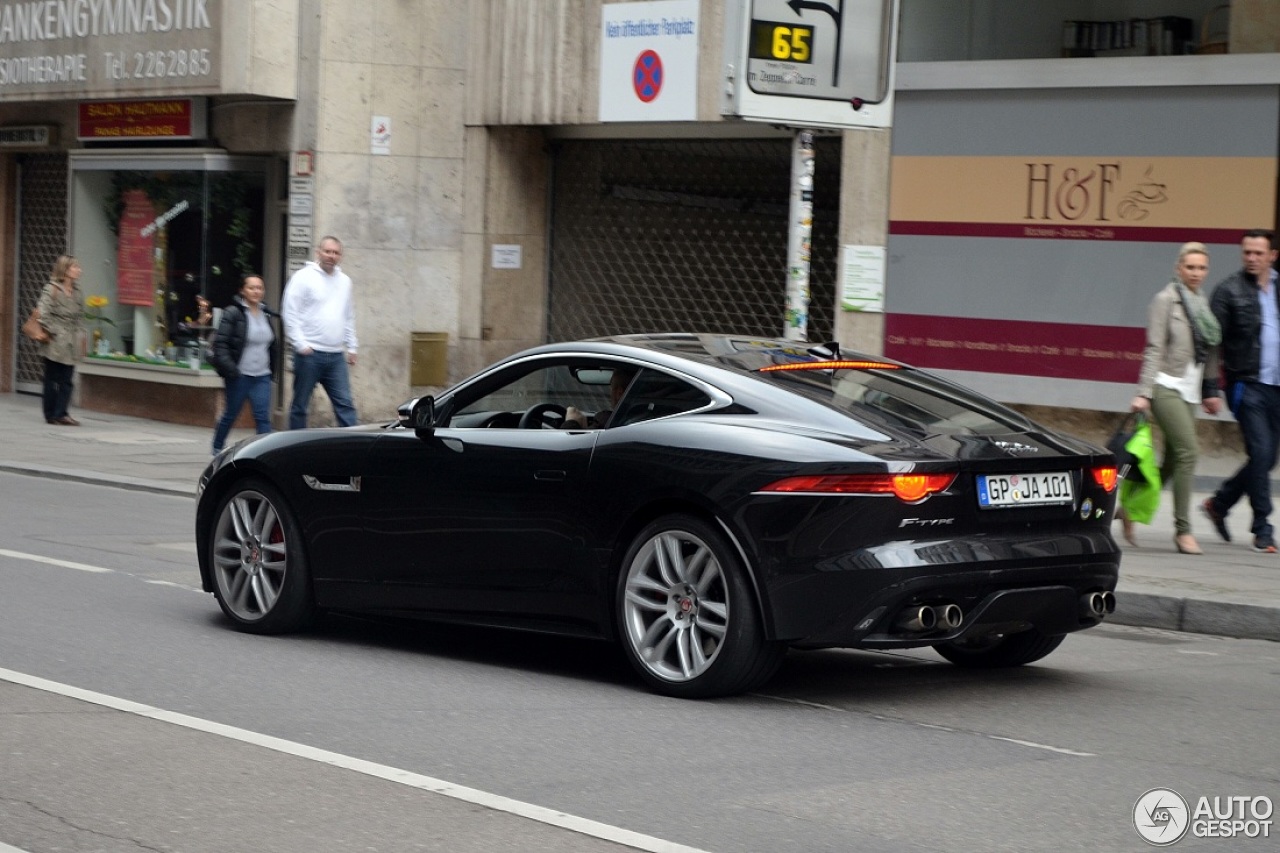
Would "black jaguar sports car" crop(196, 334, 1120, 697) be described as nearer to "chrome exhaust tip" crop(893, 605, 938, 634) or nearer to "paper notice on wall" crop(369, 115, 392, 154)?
"chrome exhaust tip" crop(893, 605, 938, 634)

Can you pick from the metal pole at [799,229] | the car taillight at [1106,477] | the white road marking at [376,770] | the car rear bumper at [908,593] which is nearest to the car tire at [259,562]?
the white road marking at [376,770]

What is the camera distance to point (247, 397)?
1630 cm

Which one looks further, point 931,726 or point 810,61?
point 810,61

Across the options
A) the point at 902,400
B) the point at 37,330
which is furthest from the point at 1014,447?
the point at 37,330

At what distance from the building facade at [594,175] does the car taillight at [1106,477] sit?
747cm

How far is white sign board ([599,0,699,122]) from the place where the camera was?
17.4 metres

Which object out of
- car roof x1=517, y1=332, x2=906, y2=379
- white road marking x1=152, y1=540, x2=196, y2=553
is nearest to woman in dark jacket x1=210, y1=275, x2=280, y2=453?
white road marking x1=152, y1=540, x2=196, y2=553

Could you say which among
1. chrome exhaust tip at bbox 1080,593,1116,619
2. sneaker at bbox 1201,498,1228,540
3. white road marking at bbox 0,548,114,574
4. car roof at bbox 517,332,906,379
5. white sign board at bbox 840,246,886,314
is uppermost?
white sign board at bbox 840,246,886,314

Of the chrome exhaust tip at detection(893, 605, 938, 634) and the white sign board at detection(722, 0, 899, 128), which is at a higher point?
the white sign board at detection(722, 0, 899, 128)

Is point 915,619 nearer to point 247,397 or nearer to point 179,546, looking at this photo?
point 179,546

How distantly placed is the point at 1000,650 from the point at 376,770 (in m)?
3.12

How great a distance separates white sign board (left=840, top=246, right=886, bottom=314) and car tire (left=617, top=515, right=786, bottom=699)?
9513mm

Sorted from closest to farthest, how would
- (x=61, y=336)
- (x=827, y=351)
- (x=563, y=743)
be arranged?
(x=563, y=743)
(x=827, y=351)
(x=61, y=336)

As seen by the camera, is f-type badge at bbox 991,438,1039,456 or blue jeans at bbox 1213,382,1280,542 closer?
f-type badge at bbox 991,438,1039,456
